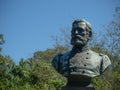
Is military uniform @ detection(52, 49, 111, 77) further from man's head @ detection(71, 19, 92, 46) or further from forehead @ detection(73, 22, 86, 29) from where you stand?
forehead @ detection(73, 22, 86, 29)

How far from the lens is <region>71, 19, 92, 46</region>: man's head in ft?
21.4

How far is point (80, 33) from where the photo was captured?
6.59 metres

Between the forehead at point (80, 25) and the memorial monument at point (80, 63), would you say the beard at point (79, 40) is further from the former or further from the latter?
the forehead at point (80, 25)

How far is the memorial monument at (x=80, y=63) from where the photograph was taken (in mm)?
6410

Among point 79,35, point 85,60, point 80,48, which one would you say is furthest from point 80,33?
point 85,60

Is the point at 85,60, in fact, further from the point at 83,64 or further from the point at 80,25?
the point at 80,25

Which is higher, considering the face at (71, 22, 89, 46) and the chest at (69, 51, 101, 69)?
the face at (71, 22, 89, 46)

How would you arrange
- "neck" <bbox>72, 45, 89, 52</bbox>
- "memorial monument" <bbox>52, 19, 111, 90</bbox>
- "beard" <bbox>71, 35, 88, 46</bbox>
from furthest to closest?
"neck" <bbox>72, 45, 89, 52</bbox>
"beard" <bbox>71, 35, 88, 46</bbox>
"memorial monument" <bbox>52, 19, 111, 90</bbox>

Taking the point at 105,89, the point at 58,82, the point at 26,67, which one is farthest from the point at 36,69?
the point at 105,89

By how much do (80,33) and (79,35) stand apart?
0.19 feet

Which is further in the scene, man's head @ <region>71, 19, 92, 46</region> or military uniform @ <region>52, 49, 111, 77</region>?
man's head @ <region>71, 19, 92, 46</region>

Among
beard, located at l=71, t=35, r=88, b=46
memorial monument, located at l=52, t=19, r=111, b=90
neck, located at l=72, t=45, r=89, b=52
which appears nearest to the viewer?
memorial monument, located at l=52, t=19, r=111, b=90

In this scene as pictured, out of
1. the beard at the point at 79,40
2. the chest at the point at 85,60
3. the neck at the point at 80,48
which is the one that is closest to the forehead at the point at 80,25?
the beard at the point at 79,40

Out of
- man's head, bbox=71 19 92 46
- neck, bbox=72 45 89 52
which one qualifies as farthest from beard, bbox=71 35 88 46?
neck, bbox=72 45 89 52
